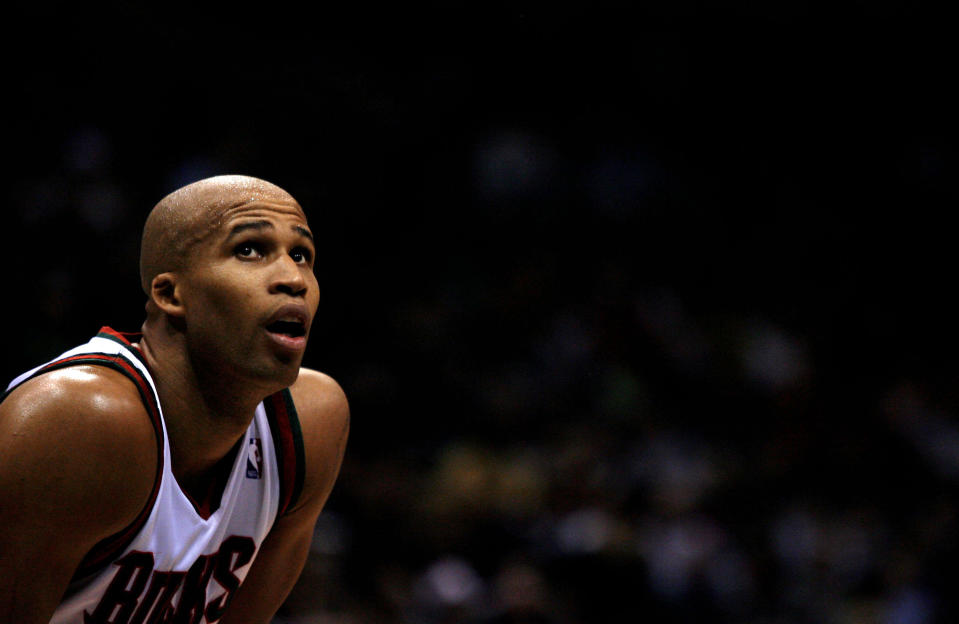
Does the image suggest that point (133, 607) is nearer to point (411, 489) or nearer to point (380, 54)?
point (411, 489)

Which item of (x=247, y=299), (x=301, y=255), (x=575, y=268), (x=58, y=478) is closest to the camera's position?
(x=58, y=478)

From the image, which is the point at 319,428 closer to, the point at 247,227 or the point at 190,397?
the point at 190,397

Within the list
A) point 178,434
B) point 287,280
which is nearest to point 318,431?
point 178,434

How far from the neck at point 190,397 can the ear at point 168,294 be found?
0.06 metres

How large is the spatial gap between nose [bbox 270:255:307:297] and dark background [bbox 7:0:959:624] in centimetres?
277

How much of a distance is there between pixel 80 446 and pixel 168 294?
1.33ft

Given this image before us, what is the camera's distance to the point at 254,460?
2467 mm

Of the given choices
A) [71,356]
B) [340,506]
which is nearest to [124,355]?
[71,356]

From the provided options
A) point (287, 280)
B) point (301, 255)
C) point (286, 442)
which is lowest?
point (286, 442)

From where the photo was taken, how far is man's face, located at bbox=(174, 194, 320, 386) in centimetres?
216

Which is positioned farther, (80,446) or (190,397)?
(190,397)

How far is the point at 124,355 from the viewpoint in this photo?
2.20 meters

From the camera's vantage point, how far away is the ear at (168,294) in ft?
7.25

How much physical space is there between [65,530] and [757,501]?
4.85 m
